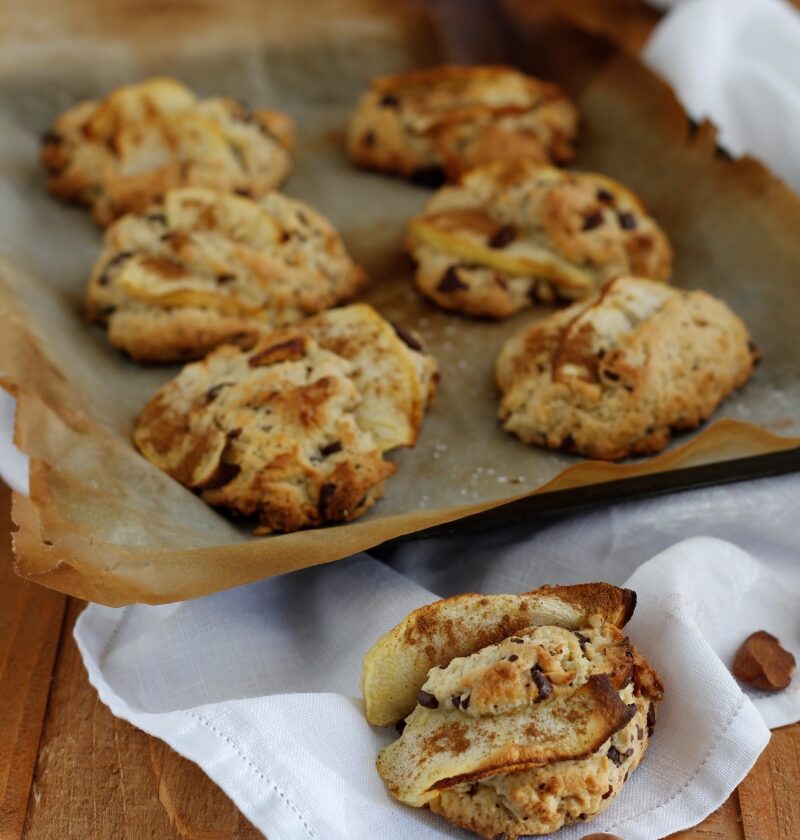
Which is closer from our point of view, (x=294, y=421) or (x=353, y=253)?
(x=294, y=421)

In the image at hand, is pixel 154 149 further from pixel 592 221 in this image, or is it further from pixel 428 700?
pixel 428 700

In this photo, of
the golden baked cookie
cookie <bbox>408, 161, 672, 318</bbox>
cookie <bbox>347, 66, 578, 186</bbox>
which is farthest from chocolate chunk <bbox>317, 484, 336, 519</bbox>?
cookie <bbox>347, 66, 578, 186</bbox>

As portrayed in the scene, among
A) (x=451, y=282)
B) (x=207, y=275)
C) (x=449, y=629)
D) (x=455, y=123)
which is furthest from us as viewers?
(x=455, y=123)

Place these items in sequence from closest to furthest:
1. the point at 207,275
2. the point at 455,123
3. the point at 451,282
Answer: the point at 207,275 → the point at 451,282 → the point at 455,123

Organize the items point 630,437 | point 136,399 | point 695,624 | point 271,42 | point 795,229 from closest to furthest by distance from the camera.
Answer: point 695,624 < point 630,437 < point 136,399 < point 795,229 < point 271,42

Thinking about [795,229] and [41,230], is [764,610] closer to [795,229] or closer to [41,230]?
[795,229]

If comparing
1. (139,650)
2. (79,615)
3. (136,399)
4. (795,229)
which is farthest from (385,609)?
(795,229)

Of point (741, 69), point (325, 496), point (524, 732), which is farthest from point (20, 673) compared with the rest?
point (741, 69)
